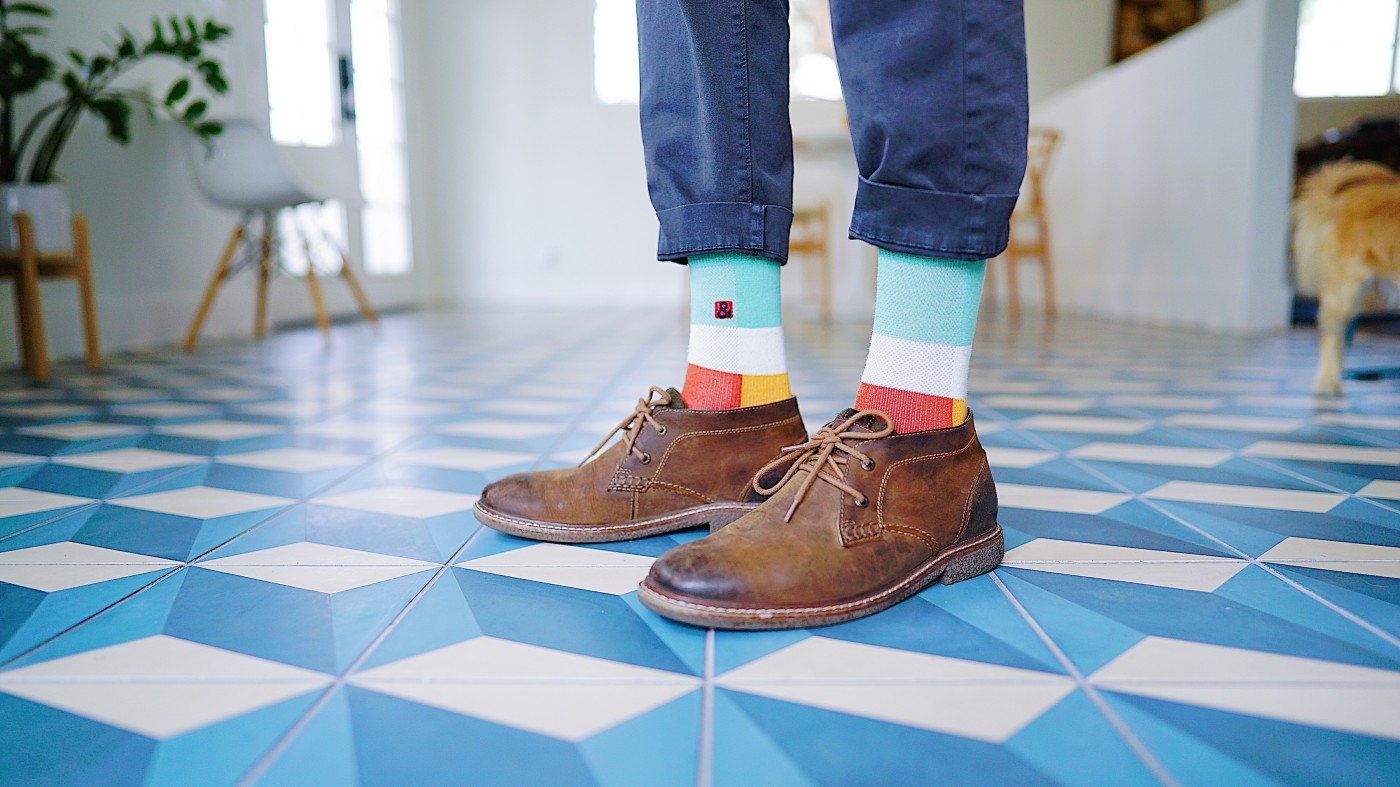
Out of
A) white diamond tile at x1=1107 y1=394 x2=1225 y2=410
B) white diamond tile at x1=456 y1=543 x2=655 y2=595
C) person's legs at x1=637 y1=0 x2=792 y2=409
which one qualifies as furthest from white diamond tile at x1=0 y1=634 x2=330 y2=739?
white diamond tile at x1=1107 y1=394 x2=1225 y2=410

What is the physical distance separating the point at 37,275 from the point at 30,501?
1.54m

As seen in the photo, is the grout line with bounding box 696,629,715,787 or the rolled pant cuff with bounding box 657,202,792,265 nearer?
the grout line with bounding box 696,629,715,787

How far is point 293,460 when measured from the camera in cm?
133

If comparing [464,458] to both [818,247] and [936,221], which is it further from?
[818,247]

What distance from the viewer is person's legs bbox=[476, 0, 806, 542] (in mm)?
815

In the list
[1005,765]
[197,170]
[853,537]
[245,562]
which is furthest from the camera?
[197,170]

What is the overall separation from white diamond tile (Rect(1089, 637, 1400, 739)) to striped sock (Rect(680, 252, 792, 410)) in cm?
41

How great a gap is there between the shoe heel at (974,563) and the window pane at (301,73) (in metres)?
3.80

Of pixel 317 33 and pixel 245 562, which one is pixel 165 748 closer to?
pixel 245 562

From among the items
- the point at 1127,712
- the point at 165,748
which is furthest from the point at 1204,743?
the point at 165,748

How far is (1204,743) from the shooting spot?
501mm

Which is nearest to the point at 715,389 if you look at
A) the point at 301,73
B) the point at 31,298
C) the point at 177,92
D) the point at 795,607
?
the point at 795,607

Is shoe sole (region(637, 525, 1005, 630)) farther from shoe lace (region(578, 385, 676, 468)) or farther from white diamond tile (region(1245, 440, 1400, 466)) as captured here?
white diamond tile (region(1245, 440, 1400, 466))

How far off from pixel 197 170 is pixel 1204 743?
339 cm
